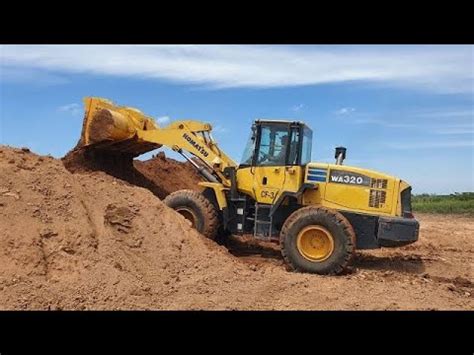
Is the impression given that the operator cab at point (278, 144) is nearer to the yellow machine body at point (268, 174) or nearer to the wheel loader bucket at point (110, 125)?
the yellow machine body at point (268, 174)

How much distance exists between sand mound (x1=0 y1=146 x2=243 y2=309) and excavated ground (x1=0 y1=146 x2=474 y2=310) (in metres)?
0.02

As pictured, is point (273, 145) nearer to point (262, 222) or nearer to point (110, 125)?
point (262, 222)

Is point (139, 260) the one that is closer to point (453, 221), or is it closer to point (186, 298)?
point (186, 298)

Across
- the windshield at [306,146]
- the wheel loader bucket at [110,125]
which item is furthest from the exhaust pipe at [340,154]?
the wheel loader bucket at [110,125]

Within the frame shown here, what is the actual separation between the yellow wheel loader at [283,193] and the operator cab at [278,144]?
0.02 m

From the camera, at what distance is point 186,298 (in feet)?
27.8

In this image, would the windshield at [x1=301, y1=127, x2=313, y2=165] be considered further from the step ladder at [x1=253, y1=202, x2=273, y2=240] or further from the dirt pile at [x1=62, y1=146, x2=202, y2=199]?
the dirt pile at [x1=62, y1=146, x2=202, y2=199]

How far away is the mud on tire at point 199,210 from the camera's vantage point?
11.9 meters

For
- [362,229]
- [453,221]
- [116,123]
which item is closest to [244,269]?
[362,229]

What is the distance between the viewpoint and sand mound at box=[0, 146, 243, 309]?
8.19m

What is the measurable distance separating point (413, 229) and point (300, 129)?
2.87 m

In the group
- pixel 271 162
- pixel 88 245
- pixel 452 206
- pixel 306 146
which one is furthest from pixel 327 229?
pixel 452 206

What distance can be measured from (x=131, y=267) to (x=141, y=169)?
6.20 metres
